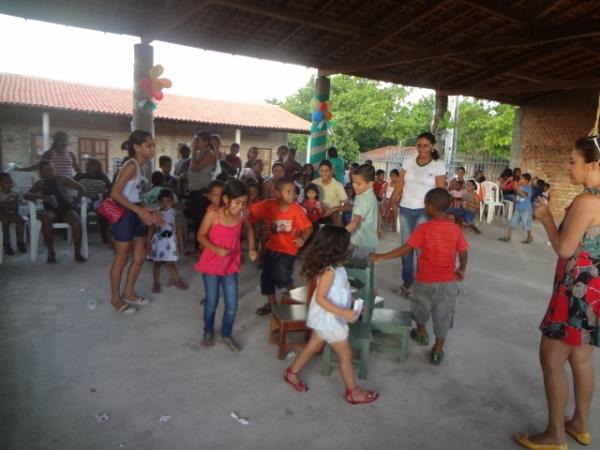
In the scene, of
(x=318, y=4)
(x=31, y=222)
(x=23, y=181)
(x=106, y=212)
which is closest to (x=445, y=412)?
(x=106, y=212)

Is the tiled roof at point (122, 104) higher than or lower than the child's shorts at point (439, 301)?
higher

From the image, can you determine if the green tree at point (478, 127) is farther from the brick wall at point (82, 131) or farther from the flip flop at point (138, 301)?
the flip flop at point (138, 301)

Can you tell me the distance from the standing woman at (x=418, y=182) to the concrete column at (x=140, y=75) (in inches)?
175

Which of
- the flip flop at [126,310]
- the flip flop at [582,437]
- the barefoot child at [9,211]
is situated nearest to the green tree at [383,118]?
the barefoot child at [9,211]

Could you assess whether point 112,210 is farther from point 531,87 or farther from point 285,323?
point 531,87

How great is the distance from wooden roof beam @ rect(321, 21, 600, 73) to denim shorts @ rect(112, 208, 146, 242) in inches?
242

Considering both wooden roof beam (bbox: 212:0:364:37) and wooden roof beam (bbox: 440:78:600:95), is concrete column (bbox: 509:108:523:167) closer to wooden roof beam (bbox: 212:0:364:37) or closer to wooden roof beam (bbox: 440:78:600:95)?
wooden roof beam (bbox: 440:78:600:95)

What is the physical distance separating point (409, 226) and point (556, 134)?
11294 millimetres

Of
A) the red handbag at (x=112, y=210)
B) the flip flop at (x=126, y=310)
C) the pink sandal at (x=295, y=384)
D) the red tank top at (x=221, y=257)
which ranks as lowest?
the pink sandal at (x=295, y=384)

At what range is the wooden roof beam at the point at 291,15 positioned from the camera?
622cm

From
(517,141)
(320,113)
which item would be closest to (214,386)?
(320,113)

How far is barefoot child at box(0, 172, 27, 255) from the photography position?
5.78 m

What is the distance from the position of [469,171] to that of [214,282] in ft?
52.0

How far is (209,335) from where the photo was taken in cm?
346
